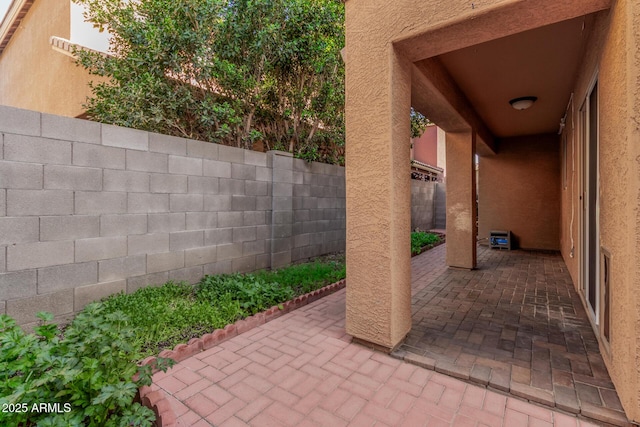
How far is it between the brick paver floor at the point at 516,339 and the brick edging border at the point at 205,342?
58.9 inches

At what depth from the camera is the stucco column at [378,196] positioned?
2799 mm

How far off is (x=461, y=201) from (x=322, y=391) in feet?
17.5

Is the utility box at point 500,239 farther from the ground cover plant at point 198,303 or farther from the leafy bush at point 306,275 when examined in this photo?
the ground cover plant at point 198,303

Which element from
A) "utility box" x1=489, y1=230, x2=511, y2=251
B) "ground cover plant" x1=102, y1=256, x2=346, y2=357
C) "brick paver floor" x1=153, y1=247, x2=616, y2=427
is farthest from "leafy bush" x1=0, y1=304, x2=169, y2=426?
"utility box" x1=489, y1=230, x2=511, y2=251

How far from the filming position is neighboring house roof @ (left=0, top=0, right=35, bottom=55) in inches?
400

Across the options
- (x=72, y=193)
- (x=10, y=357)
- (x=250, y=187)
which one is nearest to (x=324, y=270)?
(x=250, y=187)

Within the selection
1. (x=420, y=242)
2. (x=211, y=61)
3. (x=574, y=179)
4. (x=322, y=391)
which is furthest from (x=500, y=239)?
(x=211, y=61)

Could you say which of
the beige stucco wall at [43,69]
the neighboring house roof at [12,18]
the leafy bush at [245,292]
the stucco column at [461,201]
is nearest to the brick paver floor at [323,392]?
the leafy bush at [245,292]

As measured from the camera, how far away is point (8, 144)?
2854 millimetres

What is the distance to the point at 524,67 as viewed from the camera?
409 centimetres

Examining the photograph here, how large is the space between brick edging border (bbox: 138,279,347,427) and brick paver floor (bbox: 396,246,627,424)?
4.91ft

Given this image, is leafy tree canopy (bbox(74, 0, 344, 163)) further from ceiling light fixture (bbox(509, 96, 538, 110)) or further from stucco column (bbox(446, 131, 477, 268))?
ceiling light fixture (bbox(509, 96, 538, 110))

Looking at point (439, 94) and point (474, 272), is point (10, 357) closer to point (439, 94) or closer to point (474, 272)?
point (439, 94)

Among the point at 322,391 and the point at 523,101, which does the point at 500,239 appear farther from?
the point at 322,391
